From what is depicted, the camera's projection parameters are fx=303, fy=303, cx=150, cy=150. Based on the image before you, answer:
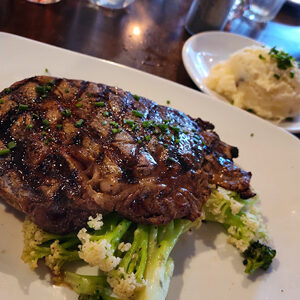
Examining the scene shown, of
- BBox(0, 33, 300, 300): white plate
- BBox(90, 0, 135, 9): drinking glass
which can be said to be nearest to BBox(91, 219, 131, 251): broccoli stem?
BBox(0, 33, 300, 300): white plate

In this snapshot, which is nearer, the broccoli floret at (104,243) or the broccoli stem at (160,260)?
the broccoli floret at (104,243)

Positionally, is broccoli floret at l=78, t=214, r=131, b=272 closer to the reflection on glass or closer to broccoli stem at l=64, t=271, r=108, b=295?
broccoli stem at l=64, t=271, r=108, b=295

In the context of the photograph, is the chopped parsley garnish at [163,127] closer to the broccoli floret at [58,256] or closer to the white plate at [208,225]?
the white plate at [208,225]

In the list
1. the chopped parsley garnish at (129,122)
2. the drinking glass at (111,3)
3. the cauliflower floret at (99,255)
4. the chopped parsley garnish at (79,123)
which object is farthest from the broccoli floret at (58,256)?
the drinking glass at (111,3)

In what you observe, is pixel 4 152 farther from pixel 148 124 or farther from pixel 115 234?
pixel 148 124

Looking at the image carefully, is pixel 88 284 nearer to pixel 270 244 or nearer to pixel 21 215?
pixel 21 215

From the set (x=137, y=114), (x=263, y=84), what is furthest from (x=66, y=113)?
(x=263, y=84)

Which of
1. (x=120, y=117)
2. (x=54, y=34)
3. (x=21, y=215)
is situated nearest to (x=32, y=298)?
(x=21, y=215)
